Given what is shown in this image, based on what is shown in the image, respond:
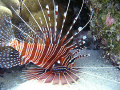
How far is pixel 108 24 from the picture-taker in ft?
8.14

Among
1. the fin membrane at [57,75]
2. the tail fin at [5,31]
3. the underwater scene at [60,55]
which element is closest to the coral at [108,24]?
the underwater scene at [60,55]

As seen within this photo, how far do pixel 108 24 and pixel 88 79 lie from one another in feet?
4.25

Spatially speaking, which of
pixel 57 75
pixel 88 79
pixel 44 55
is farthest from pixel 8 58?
pixel 88 79

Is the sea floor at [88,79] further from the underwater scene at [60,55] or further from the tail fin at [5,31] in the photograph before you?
the tail fin at [5,31]

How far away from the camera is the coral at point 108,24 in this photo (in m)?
2.36

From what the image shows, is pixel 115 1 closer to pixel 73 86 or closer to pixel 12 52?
pixel 73 86

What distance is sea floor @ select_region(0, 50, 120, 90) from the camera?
2455 millimetres

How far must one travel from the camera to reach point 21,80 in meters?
3.17

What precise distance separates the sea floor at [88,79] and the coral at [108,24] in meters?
0.38

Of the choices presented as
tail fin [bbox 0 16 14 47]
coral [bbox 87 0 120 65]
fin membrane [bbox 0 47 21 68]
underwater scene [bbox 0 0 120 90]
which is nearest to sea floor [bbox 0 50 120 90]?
underwater scene [bbox 0 0 120 90]

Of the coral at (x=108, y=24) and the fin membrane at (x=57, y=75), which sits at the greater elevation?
the coral at (x=108, y=24)

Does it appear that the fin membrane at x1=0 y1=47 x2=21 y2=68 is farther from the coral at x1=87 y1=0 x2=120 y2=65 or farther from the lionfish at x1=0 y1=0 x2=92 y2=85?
the coral at x1=87 y1=0 x2=120 y2=65

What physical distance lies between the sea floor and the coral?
381 millimetres

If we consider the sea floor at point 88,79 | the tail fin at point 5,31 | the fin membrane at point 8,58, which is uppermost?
the tail fin at point 5,31
